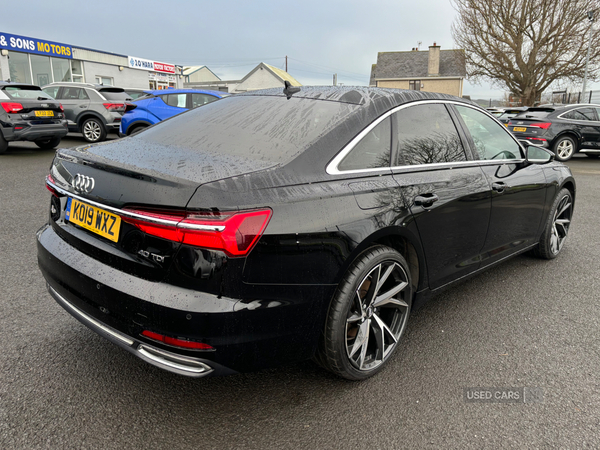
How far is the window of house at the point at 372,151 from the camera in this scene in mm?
2309

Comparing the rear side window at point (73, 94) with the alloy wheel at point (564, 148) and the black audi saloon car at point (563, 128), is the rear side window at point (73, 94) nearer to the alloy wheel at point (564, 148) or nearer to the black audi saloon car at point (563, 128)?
the black audi saloon car at point (563, 128)

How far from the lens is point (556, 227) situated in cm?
448

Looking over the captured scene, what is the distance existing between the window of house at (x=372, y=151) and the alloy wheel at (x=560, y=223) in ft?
8.75

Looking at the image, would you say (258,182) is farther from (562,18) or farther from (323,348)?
(562,18)

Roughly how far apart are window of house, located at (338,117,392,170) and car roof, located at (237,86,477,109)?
0.51 feet

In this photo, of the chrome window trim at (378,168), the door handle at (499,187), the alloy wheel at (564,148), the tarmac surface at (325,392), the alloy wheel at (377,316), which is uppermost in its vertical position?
the chrome window trim at (378,168)

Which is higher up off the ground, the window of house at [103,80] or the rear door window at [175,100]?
the window of house at [103,80]

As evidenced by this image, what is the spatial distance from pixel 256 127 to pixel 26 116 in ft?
30.1

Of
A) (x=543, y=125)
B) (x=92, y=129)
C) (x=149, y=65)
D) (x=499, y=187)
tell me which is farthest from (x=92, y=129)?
(x=149, y=65)

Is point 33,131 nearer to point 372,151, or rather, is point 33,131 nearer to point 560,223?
point 372,151

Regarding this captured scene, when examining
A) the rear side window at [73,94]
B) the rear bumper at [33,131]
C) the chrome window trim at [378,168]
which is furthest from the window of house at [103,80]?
the chrome window trim at [378,168]

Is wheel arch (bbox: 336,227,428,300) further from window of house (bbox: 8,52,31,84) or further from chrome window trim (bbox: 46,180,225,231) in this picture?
window of house (bbox: 8,52,31,84)

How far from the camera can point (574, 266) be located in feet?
14.2

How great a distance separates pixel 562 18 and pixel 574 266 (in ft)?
98.8
